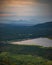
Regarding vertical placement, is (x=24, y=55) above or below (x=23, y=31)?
below

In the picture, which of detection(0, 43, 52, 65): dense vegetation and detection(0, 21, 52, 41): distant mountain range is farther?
detection(0, 21, 52, 41): distant mountain range

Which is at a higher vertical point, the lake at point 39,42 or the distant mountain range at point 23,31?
the distant mountain range at point 23,31

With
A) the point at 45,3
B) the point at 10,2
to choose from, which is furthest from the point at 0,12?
the point at 45,3

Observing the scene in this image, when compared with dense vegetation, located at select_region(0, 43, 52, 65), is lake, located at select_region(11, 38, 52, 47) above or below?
above

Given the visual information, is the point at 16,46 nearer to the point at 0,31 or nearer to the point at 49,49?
the point at 0,31

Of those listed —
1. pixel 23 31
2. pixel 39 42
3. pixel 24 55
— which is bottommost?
pixel 24 55
